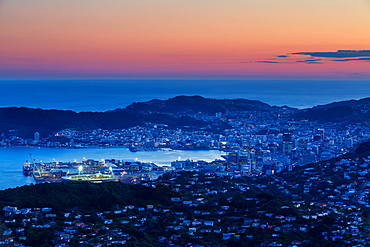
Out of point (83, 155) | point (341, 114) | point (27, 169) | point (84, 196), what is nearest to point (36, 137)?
point (83, 155)

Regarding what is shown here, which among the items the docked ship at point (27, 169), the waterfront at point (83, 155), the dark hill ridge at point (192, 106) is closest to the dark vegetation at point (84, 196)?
the docked ship at point (27, 169)

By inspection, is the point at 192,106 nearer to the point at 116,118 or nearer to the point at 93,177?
the point at 116,118

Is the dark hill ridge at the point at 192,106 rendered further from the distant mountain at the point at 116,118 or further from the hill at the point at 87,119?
the distant mountain at the point at 116,118

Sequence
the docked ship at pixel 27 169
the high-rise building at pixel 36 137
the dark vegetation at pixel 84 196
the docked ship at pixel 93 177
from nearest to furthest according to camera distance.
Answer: the dark vegetation at pixel 84 196, the docked ship at pixel 93 177, the docked ship at pixel 27 169, the high-rise building at pixel 36 137

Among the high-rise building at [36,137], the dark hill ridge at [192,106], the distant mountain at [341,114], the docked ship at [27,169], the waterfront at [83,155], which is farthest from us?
the dark hill ridge at [192,106]

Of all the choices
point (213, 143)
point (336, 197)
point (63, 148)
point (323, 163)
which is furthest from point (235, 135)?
point (336, 197)

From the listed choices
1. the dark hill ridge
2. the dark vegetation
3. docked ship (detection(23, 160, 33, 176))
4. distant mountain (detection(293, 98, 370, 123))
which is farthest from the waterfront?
the dark hill ridge

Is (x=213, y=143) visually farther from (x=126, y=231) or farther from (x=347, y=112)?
(x=126, y=231)
